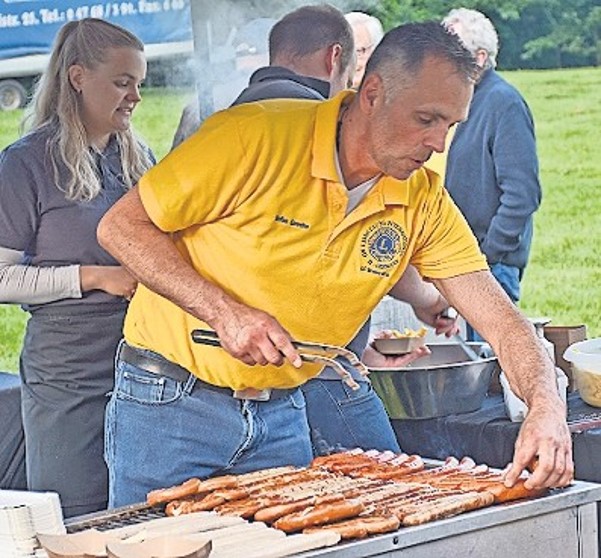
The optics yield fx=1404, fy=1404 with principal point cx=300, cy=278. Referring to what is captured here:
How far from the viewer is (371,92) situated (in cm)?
258

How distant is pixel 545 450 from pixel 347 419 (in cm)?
84

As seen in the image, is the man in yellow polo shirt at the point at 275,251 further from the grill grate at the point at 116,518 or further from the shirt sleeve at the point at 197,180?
the grill grate at the point at 116,518

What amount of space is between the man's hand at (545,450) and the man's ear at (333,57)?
Answer: 1481 millimetres

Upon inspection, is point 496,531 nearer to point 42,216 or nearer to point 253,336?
point 253,336

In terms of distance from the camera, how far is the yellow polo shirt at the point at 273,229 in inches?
97.3

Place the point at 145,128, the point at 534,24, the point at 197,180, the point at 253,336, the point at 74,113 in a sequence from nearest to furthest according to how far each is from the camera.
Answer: the point at 253,336, the point at 197,180, the point at 74,113, the point at 145,128, the point at 534,24

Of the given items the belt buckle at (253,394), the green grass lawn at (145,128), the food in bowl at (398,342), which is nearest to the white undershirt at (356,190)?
the belt buckle at (253,394)

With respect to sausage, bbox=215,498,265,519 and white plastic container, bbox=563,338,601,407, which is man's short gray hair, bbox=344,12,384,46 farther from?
sausage, bbox=215,498,265,519

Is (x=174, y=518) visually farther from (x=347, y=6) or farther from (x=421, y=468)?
(x=347, y=6)

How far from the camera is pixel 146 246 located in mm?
2436

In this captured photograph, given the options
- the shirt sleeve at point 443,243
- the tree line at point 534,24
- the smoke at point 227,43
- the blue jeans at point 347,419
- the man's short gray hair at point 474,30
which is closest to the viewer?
the shirt sleeve at point 443,243

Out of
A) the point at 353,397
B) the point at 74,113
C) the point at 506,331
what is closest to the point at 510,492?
the point at 506,331

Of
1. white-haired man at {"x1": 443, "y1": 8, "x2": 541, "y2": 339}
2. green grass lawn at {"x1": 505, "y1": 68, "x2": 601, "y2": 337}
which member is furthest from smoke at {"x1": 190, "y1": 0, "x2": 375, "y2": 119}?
green grass lawn at {"x1": 505, "y1": 68, "x2": 601, "y2": 337}

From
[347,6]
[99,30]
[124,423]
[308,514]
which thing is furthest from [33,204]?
[347,6]
